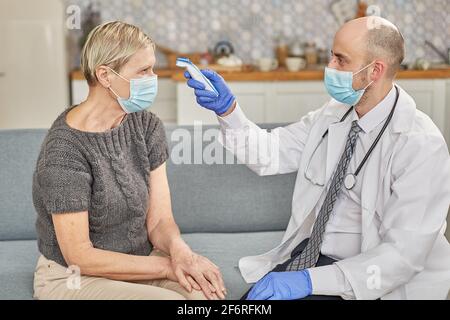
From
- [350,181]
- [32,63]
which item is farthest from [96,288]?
[32,63]

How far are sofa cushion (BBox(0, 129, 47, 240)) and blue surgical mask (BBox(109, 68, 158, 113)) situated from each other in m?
0.69

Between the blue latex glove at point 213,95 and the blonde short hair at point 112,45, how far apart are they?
187 mm

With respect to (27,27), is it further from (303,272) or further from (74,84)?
(303,272)

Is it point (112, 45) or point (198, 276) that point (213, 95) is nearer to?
point (112, 45)

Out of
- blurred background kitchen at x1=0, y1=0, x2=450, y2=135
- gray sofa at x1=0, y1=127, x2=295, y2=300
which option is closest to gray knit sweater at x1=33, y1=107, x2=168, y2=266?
gray sofa at x1=0, y1=127, x2=295, y2=300

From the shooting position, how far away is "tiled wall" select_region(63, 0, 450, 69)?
4.69 m

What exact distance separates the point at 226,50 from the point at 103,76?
297 cm

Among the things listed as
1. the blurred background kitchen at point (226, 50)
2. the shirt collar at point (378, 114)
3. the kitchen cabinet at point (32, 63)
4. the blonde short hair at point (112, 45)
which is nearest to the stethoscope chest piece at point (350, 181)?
the shirt collar at point (378, 114)

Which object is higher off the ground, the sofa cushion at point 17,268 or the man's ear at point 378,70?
the man's ear at point 378,70

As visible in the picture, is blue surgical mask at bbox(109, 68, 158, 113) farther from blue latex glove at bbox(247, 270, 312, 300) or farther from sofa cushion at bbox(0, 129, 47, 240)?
sofa cushion at bbox(0, 129, 47, 240)

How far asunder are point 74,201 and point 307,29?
3.42 m

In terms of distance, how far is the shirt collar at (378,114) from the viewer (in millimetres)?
1688

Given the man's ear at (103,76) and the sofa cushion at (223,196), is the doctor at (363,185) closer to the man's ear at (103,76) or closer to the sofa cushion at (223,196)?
the man's ear at (103,76)

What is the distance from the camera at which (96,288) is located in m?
1.62
